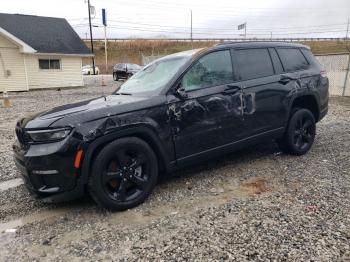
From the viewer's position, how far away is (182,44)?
69438mm

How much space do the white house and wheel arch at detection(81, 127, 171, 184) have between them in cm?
1911

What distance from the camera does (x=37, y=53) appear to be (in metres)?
21.2

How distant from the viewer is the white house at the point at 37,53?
20188 mm

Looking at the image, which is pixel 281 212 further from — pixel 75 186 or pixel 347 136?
pixel 347 136

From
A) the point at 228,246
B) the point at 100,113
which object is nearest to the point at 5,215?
the point at 100,113

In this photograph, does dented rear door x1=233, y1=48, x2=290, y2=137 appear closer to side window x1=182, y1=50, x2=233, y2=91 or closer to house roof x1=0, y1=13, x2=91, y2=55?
side window x1=182, y1=50, x2=233, y2=91

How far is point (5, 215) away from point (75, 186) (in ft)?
3.44

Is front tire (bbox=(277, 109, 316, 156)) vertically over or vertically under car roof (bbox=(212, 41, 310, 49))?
under

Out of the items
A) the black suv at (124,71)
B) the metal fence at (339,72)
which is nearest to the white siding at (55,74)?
the black suv at (124,71)

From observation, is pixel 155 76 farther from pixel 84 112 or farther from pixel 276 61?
pixel 276 61

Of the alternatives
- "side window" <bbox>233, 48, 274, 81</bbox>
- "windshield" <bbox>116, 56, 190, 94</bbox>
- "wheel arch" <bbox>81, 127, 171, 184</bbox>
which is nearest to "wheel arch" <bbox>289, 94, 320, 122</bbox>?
"side window" <bbox>233, 48, 274, 81</bbox>

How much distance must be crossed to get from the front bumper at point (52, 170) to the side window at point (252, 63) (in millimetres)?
2593

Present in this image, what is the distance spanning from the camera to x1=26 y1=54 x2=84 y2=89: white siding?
21.7 metres

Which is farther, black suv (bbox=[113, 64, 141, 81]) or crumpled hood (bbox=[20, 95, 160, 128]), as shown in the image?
black suv (bbox=[113, 64, 141, 81])
